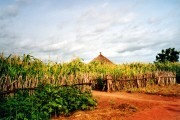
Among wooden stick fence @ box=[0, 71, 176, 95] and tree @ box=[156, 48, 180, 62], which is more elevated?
tree @ box=[156, 48, 180, 62]

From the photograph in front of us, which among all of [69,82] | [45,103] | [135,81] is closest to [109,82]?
[135,81]

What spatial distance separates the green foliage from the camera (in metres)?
7.47

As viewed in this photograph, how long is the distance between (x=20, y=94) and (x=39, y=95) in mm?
673

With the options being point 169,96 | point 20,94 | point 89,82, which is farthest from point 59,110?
point 169,96

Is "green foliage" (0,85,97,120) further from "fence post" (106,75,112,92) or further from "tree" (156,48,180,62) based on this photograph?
"tree" (156,48,180,62)

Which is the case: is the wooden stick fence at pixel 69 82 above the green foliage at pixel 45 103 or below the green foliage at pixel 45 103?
above

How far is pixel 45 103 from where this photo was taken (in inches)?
354

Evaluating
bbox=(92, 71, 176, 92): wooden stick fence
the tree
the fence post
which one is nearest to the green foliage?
the fence post

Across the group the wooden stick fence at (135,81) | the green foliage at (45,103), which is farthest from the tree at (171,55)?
the green foliage at (45,103)

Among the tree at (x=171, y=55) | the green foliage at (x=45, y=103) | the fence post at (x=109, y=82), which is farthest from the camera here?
the tree at (x=171, y=55)

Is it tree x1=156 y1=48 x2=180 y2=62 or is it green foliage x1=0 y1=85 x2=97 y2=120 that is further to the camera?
tree x1=156 y1=48 x2=180 y2=62

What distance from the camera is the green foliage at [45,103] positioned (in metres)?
7.47

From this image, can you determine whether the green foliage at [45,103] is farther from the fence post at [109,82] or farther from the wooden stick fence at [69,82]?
the fence post at [109,82]

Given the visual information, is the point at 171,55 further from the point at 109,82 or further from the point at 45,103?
the point at 45,103
